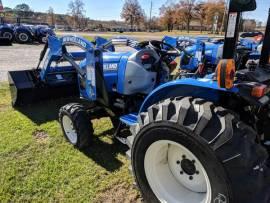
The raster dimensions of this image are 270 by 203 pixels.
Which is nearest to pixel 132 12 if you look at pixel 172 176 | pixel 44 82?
pixel 44 82

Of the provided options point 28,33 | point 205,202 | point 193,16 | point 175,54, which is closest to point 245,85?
point 205,202

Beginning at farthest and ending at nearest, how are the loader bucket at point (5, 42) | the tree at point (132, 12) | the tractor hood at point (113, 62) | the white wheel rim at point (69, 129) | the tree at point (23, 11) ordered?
the tree at point (23, 11)
the tree at point (132, 12)
the loader bucket at point (5, 42)
the white wheel rim at point (69, 129)
the tractor hood at point (113, 62)

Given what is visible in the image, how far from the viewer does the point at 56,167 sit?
324 cm

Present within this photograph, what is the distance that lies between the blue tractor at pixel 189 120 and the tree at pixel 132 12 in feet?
249

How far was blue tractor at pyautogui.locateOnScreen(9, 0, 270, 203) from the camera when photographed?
1735mm

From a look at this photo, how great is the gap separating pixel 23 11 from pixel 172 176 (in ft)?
334

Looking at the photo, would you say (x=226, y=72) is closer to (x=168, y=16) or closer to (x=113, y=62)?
(x=113, y=62)

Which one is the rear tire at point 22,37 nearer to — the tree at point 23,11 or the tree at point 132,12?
the tree at point 132,12

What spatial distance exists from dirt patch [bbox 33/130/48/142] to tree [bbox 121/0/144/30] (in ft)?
248

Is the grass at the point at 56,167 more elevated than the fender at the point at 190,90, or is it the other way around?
the fender at the point at 190,90

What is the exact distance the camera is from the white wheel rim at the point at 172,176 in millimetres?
2239

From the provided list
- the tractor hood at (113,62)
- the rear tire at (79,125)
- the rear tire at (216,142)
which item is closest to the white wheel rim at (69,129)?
the rear tire at (79,125)

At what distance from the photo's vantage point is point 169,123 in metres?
1.99

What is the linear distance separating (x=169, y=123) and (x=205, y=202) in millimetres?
672
